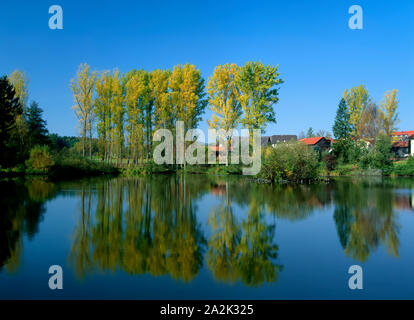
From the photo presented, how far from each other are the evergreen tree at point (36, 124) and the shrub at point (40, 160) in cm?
714

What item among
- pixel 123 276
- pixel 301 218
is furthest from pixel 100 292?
pixel 301 218

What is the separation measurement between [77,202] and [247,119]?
1983 centimetres

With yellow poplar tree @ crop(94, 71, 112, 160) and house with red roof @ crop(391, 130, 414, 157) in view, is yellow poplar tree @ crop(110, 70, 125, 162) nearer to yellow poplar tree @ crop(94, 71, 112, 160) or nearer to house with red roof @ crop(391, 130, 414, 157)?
yellow poplar tree @ crop(94, 71, 112, 160)

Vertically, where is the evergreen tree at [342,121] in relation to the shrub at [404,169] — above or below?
above

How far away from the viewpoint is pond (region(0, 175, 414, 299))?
4.34 m

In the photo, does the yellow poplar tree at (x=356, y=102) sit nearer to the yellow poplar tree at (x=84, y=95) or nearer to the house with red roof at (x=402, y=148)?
the house with red roof at (x=402, y=148)

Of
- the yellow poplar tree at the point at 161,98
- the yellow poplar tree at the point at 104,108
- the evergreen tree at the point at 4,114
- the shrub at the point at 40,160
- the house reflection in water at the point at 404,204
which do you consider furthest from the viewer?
the yellow poplar tree at the point at 161,98

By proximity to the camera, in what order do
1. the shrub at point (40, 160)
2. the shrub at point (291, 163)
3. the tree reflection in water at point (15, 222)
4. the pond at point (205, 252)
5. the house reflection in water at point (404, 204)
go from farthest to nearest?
1. the shrub at point (40, 160)
2. the shrub at point (291, 163)
3. the house reflection in water at point (404, 204)
4. the tree reflection in water at point (15, 222)
5. the pond at point (205, 252)

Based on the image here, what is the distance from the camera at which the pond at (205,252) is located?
14.3 feet

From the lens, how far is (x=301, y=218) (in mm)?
9109

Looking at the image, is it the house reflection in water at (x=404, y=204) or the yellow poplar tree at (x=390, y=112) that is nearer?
the house reflection in water at (x=404, y=204)

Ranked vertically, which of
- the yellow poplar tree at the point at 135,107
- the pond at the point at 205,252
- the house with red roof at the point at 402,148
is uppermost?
the yellow poplar tree at the point at 135,107

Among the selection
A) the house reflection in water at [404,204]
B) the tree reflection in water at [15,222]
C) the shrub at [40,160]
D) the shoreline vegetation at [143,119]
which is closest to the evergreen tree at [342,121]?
the shoreline vegetation at [143,119]

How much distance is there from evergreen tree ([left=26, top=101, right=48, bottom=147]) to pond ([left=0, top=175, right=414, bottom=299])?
25290 millimetres
